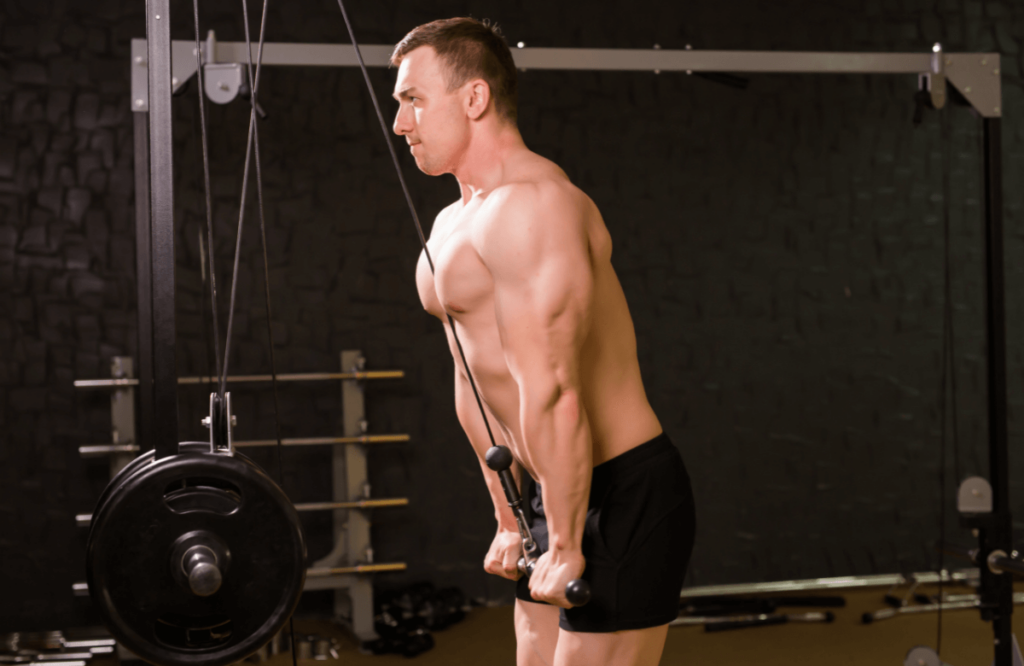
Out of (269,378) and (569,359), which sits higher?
(569,359)

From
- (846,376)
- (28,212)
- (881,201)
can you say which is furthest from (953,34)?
(28,212)

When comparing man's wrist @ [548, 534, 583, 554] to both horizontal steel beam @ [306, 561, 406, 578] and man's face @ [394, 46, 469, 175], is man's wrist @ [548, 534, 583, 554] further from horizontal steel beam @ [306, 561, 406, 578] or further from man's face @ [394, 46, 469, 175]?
horizontal steel beam @ [306, 561, 406, 578]

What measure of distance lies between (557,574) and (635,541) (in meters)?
0.19

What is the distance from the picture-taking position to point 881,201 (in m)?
4.66

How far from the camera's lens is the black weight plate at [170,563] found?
3.79 ft

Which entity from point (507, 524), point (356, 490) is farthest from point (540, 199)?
point (356, 490)

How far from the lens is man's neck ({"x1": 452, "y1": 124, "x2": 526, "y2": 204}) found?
62.4 inches

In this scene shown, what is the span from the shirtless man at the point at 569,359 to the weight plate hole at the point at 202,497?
0.47 metres

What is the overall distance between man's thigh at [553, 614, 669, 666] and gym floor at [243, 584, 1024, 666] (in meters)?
2.11

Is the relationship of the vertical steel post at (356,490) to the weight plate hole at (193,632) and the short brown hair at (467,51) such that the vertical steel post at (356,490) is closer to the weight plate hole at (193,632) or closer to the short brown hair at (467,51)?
the short brown hair at (467,51)

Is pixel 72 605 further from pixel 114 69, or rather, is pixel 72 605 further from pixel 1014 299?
pixel 1014 299

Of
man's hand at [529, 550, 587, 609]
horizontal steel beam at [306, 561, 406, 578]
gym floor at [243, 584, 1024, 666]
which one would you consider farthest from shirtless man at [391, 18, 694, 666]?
horizontal steel beam at [306, 561, 406, 578]

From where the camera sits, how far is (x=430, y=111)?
1.57 m

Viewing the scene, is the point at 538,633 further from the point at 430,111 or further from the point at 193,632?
the point at 430,111
